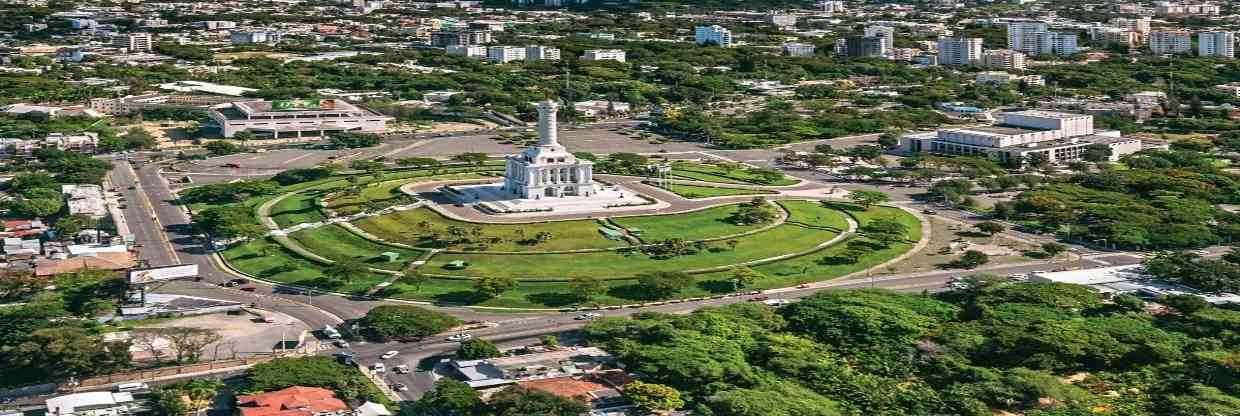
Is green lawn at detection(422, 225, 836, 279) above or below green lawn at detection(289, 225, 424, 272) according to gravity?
below

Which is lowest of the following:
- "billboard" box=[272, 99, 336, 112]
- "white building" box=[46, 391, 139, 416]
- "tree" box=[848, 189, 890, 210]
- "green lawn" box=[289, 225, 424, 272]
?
"white building" box=[46, 391, 139, 416]

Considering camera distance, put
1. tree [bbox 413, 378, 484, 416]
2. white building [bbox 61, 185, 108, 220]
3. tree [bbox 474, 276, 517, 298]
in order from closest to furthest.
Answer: tree [bbox 413, 378, 484, 416], tree [bbox 474, 276, 517, 298], white building [bbox 61, 185, 108, 220]

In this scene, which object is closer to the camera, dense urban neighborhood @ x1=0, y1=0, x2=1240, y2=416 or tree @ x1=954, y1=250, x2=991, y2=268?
dense urban neighborhood @ x1=0, y1=0, x2=1240, y2=416

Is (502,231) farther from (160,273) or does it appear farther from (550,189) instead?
(160,273)

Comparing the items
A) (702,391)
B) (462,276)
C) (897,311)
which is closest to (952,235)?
(897,311)

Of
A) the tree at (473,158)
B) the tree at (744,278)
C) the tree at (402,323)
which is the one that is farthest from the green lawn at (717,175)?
the tree at (402,323)

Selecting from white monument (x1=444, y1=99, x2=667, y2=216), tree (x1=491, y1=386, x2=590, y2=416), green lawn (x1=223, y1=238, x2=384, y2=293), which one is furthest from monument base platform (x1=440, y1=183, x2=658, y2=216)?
tree (x1=491, y1=386, x2=590, y2=416)

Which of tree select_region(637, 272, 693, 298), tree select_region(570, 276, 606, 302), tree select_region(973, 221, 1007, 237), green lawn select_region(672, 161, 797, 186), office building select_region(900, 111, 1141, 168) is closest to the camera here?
tree select_region(570, 276, 606, 302)

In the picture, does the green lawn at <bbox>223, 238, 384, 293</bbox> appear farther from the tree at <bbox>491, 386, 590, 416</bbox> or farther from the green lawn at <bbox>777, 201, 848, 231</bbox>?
the green lawn at <bbox>777, 201, 848, 231</bbox>
